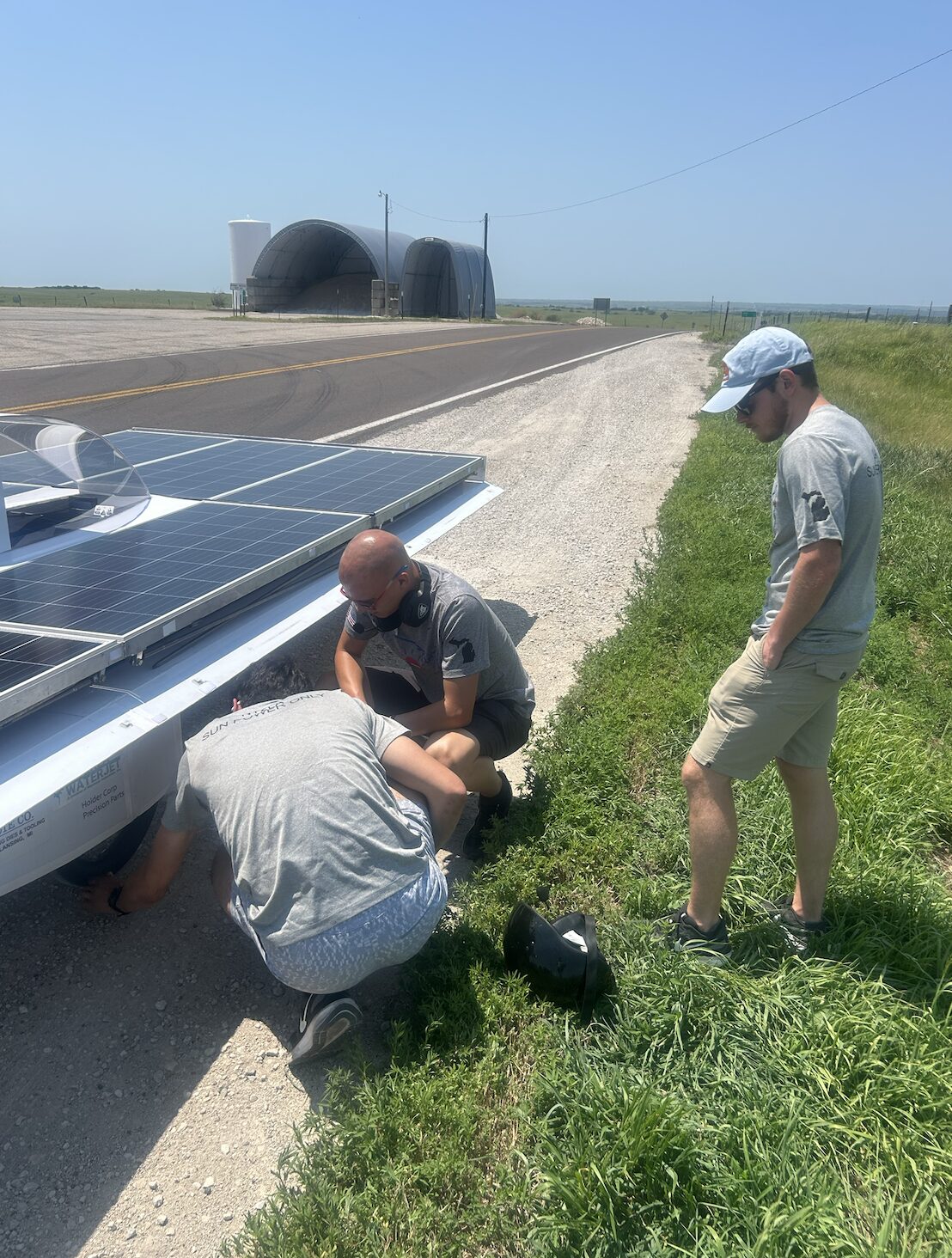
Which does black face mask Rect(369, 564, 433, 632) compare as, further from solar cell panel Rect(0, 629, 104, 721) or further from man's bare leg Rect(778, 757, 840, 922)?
man's bare leg Rect(778, 757, 840, 922)

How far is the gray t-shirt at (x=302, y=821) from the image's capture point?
101 inches

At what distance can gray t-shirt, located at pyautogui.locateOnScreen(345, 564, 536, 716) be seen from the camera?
3600mm

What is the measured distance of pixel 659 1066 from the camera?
2.60 metres

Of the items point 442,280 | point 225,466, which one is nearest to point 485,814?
point 225,466

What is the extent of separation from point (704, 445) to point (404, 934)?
424 inches

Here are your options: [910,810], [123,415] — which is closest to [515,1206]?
[910,810]

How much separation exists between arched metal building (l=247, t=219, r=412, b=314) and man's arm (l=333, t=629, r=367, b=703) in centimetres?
5783

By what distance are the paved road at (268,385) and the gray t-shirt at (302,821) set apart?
10.0m

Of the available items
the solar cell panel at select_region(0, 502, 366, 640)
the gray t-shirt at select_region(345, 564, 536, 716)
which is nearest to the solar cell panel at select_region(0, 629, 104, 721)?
the solar cell panel at select_region(0, 502, 366, 640)

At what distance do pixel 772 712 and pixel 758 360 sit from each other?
1.10 m

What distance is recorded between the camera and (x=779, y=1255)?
2.00m

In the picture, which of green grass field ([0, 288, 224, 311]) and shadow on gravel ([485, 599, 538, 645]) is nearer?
shadow on gravel ([485, 599, 538, 645])

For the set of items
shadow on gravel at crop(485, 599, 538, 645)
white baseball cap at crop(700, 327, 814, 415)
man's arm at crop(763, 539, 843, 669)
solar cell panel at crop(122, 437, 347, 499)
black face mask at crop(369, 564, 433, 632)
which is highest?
white baseball cap at crop(700, 327, 814, 415)

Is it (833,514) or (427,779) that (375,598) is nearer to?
(427,779)
